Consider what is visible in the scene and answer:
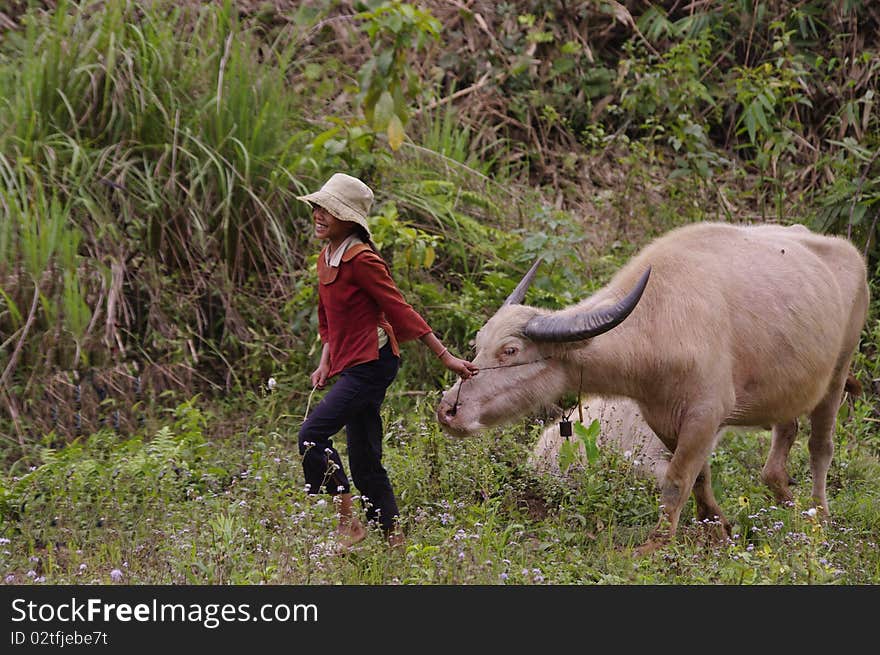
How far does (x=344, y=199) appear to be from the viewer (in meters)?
4.59

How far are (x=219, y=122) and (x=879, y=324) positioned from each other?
444 cm

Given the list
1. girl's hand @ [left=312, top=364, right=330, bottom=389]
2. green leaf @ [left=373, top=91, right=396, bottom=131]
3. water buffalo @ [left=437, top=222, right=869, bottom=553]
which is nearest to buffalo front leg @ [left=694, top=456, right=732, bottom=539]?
water buffalo @ [left=437, top=222, right=869, bottom=553]

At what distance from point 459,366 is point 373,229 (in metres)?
2.50

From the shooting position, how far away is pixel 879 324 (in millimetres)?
7461

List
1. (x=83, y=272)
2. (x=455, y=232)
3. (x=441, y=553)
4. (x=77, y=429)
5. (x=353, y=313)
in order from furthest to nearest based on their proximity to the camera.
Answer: (x=455, y=232) < (x=83, y=272) < (x=77, y=429) < (x=353, y=313) < (x=441, y=553)

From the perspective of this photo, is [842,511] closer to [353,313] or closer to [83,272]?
[353,313]

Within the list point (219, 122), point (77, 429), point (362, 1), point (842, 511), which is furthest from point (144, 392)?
point (842, 511)

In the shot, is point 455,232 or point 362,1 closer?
point 362,1

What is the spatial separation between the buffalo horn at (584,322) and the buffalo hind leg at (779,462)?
153 cm

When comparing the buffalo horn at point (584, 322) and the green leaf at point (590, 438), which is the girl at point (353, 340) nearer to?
the buffalo horn at point (584, 322)

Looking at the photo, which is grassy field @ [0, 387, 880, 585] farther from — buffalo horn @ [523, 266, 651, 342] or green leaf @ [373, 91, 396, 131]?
green leaf @ [373, 91, 396, 131]

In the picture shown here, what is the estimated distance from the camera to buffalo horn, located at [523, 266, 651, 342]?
472cm

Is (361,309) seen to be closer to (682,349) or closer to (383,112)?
(682,349)

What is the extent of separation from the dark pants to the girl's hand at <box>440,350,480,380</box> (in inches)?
9.8
